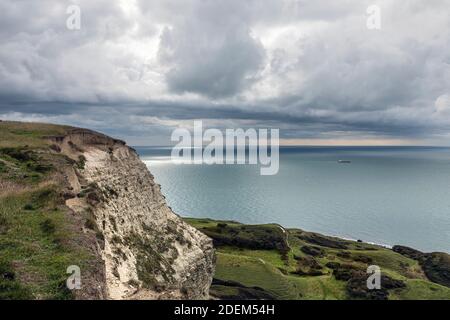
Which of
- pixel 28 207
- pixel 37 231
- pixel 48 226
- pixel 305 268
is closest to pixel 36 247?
pixel 37 231

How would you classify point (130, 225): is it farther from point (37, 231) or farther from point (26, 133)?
point (26, 133)

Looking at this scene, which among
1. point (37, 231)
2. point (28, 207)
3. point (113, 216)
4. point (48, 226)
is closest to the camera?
point (37, 231)

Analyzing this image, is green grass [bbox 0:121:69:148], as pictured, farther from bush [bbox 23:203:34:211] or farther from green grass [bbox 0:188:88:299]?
bush [bbox 23:203:34:211]

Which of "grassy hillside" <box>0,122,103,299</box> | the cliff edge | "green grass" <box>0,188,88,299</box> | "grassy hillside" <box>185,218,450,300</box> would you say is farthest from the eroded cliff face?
"grassy hillside" <box>185,218,450,300</box>

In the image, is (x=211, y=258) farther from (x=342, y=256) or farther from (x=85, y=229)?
(x=342, y=256)
